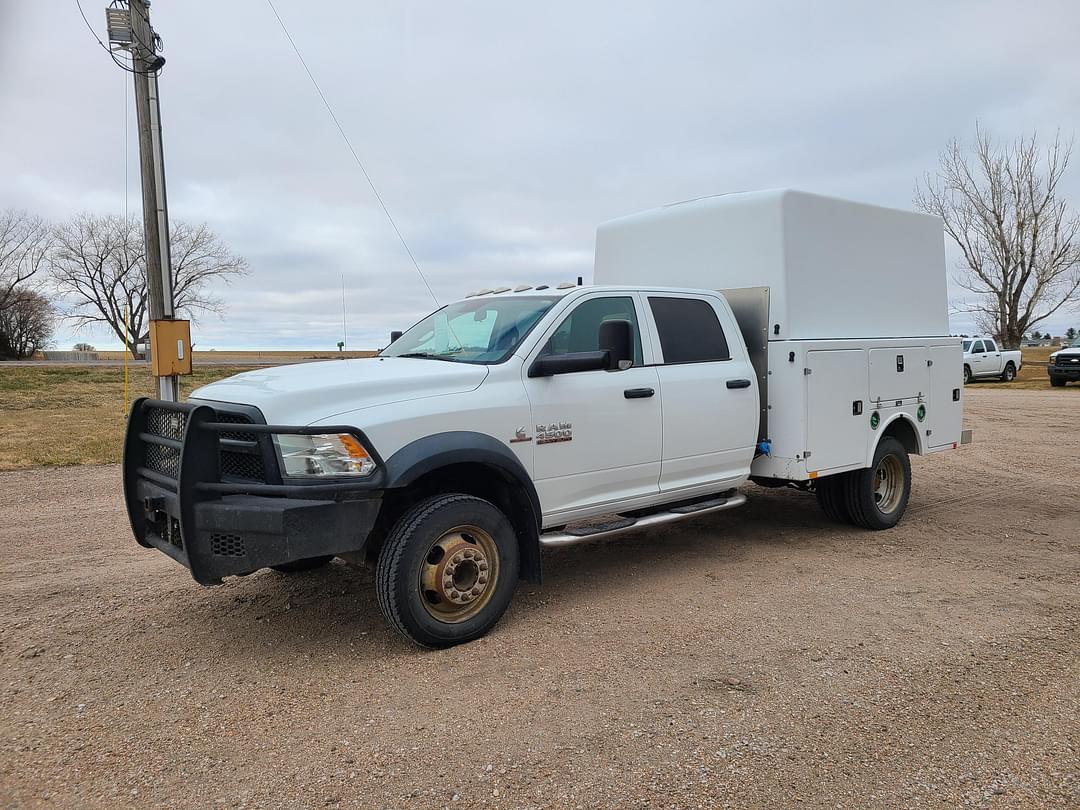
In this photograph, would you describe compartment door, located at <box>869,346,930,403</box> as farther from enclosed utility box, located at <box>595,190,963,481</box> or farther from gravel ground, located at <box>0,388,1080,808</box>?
gravel ground, located at <box>0,388,1080,808</box>

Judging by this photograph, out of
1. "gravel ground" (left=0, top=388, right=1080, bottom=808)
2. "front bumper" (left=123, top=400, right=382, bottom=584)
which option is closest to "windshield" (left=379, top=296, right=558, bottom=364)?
"front bumper" (left=123, top=400, right=382, bottom=584)

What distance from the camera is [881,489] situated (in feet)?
23.7

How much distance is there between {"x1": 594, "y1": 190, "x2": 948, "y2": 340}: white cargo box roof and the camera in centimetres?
615

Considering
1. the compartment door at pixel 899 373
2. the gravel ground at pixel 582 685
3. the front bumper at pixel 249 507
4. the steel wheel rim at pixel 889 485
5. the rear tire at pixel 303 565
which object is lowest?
the gravel ground at pixel 582 685

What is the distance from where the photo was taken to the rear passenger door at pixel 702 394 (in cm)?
550

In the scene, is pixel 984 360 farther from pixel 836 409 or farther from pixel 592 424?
pixel 592 424

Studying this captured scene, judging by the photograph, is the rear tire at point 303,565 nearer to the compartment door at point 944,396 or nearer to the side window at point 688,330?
the side window at point 688,330

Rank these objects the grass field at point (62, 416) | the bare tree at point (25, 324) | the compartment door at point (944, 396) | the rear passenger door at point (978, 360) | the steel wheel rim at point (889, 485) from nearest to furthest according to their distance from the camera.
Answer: the steel wheel rim at point (889, 485)
the compartment door at point (944, 396)
the grass field at point (62, 416)
the rear passenger door at point (978, 360)
the bare tree at point (25, 324)

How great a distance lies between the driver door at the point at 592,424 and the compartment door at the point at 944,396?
3.49 meters

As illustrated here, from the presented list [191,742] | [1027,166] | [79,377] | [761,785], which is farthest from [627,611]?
[1027,166]

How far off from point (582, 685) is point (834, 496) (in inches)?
158

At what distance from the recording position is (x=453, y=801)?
114 inches

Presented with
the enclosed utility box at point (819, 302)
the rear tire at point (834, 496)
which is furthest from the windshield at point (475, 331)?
the rear tire at point (834, 496)

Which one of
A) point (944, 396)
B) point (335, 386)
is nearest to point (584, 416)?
point (335, 386)
